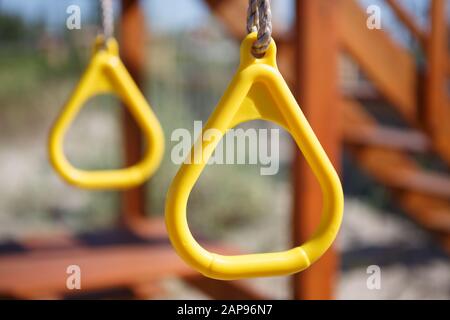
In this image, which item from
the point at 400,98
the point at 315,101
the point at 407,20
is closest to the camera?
the point at 315,101

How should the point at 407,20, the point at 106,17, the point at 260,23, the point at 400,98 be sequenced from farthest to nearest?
the point at 407,20, the point at 400,98, the point at 106,17, the point at 260,23

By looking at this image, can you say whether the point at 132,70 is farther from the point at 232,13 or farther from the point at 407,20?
the point at 407,20

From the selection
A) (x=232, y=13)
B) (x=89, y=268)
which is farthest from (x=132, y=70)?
(x=89, y=268)

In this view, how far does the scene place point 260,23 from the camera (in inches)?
30.7

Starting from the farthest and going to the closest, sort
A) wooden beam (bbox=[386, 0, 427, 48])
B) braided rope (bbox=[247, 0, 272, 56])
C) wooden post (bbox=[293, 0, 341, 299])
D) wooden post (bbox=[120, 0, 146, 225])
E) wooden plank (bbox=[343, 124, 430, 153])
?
wooden post (bbox=[120, 0, 146, 225])
wooden plank (bbox=[343, 124, 430, 153])
wooden beam (bbox=[386, 0, 427, 48])
wooden post (bbox=[293, 0, 341, 299])
braided rope (bbox=[247, 0, 272, 56])

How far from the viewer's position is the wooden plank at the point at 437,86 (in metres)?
2.08

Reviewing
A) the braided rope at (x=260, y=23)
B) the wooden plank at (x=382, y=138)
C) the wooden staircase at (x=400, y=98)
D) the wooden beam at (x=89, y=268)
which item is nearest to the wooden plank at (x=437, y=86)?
the wooden staircase at (x=400, y=98)

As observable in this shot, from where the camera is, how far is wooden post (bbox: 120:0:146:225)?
2.60 m

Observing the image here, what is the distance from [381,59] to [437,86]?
0.79 feet

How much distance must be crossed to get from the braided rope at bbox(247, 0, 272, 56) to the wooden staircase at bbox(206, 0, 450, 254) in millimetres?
763

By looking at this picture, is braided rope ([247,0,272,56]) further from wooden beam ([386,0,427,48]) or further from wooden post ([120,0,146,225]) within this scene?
wooden post ([120,0,146,225])

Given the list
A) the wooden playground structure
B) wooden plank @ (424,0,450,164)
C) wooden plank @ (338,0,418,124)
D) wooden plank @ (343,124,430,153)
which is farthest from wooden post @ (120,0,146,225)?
wooden plank @ (424,0,450,164)
